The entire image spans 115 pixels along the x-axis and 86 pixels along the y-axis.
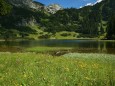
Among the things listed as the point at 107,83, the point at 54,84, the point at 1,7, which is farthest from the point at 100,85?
the point at 1,7

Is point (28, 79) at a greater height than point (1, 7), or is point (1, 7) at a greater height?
point (1, 7)

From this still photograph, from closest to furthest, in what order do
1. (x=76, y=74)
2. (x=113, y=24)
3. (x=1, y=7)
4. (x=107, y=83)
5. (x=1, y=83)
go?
(x=107, y=83), (x=1, y=83), (x=76, y=74), (x=1, y=7), (x=113, y=24)

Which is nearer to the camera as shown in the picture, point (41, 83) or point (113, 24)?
point (41, 83)

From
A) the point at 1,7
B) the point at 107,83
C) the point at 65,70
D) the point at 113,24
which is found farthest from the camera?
the point at 113,24

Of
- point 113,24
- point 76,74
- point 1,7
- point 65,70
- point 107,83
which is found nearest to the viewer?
point 107,83

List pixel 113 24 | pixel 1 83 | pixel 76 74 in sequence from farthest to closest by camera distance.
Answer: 1. pixel 113 24
2. pixel 76 74
3. pixel 1 83

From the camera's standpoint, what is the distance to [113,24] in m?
181

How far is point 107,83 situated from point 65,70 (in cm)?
579

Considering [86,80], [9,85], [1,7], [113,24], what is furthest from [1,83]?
[113,24]

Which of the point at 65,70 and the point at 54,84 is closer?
the point at 54,84

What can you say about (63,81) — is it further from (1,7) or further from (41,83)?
(1,7)

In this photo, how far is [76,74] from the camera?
1414 centimetres

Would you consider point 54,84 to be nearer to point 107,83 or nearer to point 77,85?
point 77,85

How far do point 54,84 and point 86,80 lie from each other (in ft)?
5.96
